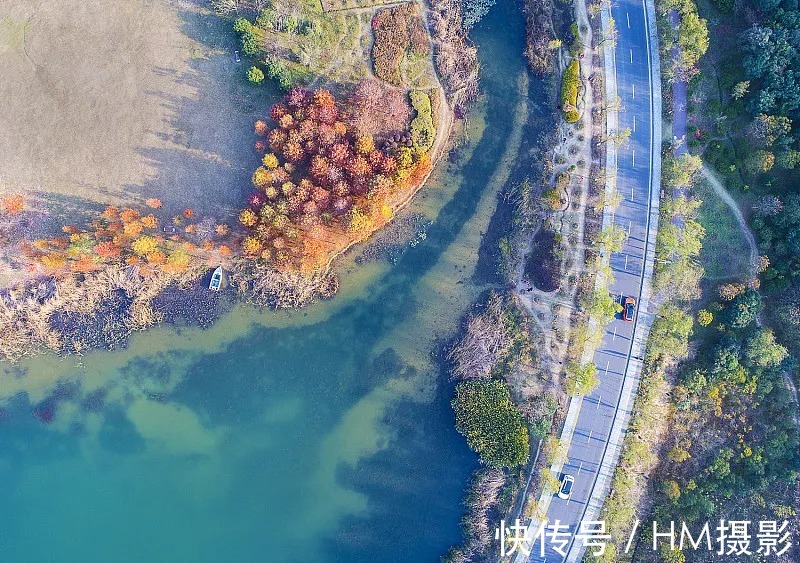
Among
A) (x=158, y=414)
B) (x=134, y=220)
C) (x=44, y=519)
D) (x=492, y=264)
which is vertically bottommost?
(x=44, y=519)

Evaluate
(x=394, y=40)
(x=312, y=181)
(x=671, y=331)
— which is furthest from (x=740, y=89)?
(x=312, y=181)

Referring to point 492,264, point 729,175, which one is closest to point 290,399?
point 492,264

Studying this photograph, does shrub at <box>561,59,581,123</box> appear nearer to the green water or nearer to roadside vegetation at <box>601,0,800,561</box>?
roadside vegetation at <box>601,0,800,561</box>

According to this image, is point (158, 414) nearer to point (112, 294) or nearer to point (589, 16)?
point (112, 294)

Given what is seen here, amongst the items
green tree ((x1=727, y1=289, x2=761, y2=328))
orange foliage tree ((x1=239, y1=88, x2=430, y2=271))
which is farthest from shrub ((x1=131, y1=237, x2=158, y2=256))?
green tree ((x1=727, y1=289, x2=761, y2=328))

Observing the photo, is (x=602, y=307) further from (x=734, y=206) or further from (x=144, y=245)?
(x=144, y=245)

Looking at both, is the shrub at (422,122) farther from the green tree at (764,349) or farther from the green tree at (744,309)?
the green tree at (764,349)

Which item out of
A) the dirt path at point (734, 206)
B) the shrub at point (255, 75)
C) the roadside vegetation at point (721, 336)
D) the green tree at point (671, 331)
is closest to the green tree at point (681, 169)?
the roadside vegetation at point (721, 336)
